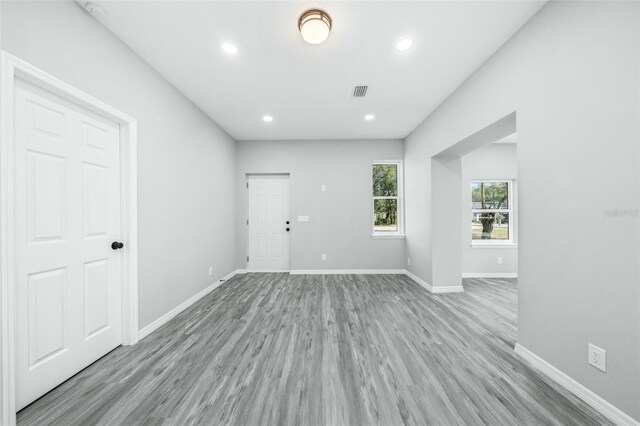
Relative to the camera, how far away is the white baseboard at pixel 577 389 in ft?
4.30

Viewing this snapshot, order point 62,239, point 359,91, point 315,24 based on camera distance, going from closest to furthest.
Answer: point 62,239 → point 315,24 → point 359,91

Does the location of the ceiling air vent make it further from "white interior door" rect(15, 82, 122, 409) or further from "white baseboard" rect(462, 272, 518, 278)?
"white baseboard" rect(462, 272, 518, 278)

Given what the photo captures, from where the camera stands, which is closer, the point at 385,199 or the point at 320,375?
the point at 320,375

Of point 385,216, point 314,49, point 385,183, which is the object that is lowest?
point 385,216

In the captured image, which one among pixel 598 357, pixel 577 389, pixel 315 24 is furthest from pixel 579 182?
pixel 315 24

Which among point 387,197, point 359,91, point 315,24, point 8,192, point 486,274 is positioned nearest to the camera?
point 8,192

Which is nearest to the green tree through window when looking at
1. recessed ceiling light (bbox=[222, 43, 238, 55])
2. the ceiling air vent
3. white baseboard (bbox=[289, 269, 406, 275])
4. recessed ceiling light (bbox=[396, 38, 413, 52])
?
white baseboard (bbox=[289, 269, 406, 275])

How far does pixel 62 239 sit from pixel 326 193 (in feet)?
12.4

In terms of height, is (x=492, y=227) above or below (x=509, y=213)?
below

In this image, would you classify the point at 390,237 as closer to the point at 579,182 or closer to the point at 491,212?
the point at 491,212

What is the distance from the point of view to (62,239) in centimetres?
165

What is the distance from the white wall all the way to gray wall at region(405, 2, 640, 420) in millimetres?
2845

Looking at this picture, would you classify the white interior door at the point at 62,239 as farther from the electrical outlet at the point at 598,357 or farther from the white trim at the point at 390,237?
the white trim at the point at 390,237

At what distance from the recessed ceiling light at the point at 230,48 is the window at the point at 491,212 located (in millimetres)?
4929
